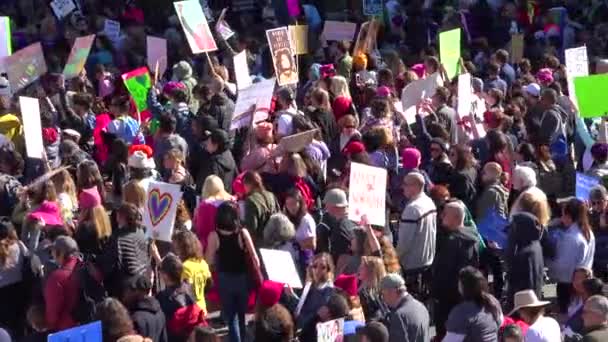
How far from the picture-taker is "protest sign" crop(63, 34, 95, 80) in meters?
17.4

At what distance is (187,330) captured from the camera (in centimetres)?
985

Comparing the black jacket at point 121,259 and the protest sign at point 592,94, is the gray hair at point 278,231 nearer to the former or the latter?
the black jacket at point 121,259

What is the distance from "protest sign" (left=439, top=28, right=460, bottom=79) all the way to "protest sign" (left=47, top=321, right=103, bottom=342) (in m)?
9.57

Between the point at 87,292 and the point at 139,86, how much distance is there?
5878mm

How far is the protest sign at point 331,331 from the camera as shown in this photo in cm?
889

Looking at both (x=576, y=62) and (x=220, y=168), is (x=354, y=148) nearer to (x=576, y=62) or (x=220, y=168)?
(x=220, y=168)

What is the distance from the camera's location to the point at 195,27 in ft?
56.9

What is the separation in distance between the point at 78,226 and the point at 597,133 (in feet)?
21.4

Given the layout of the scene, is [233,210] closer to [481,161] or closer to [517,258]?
[517,258]

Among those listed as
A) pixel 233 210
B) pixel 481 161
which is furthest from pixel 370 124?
pixel 233 210

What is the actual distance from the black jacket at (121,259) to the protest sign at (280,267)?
0.93 meters

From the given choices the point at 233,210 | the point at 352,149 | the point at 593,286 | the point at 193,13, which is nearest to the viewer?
the point at 593,286

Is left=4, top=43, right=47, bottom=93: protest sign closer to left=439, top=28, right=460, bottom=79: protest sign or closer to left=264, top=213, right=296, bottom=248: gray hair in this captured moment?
left=439, top=28, right=460, bottom=79: protest sign

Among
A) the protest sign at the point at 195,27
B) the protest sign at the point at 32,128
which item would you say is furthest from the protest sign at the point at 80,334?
the protest sign at the point at 195,27
